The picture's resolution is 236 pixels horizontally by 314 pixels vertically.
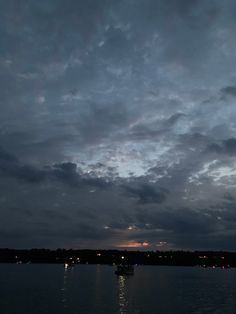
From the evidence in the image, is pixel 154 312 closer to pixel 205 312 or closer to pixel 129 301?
pixel 205 312

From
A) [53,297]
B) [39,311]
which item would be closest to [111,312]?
[39,311]

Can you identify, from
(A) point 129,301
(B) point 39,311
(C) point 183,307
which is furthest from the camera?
(A) point 129,301

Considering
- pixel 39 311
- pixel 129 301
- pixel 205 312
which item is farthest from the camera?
pixel 129 301

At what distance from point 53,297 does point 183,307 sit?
3772 centimetres

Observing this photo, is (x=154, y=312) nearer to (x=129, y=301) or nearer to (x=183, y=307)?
(x=183, y=307)

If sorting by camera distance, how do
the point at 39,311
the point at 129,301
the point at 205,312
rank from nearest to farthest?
1. the point at 39,311
2. the point at 205,312
3. the point at 129,301

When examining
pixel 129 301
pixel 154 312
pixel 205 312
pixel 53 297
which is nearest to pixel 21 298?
pixel 53 297

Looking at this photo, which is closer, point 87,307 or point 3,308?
point 3,308

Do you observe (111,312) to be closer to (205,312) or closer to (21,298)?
(205,312)

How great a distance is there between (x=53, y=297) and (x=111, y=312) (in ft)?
99.1

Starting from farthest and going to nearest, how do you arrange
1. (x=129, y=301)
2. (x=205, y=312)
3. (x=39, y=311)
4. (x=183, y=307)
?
1. (x=129, y=301)
2. (x=183, y=307)
3. (x=205, y=312)
4. (x=39, y=311)

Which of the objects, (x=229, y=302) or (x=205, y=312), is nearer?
(x=205, y=312)

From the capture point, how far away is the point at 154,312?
94688mm

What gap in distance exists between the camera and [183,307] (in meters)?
107
